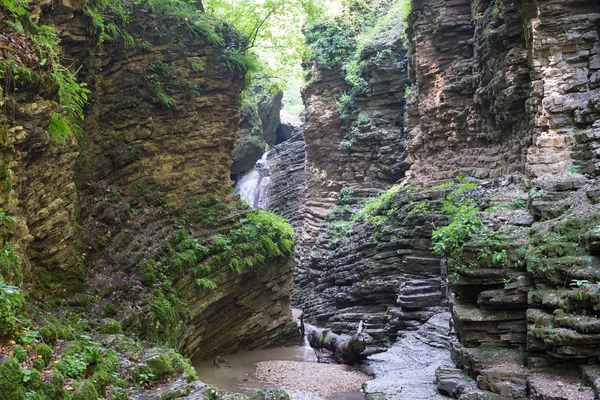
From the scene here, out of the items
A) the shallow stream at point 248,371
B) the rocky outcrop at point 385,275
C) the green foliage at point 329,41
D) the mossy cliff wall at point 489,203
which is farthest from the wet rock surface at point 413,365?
the green foliage at point 329,41

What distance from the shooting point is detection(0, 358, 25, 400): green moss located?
14.5ft

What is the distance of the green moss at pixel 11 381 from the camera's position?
443 centimetres

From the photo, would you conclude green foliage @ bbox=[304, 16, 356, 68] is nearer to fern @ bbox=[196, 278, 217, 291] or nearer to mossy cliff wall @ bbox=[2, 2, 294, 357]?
mossy cliff wall @ bbox=[2, 2, 294, 357]

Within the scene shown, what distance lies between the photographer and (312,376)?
1341 centimetres

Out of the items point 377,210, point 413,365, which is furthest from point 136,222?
point 377,210

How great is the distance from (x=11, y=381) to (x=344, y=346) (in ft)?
39.4

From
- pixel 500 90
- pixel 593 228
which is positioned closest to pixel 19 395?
pixel 593 228

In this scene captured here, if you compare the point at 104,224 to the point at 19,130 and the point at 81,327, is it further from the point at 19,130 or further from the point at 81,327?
the point at 19,130

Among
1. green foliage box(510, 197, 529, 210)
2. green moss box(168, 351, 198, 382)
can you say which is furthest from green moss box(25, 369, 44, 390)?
green foliage box(510, 197, 529, 210)

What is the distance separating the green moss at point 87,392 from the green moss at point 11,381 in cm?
Answer: 92

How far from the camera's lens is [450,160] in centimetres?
2044

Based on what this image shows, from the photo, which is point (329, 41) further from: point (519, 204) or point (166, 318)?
point (166, 318)

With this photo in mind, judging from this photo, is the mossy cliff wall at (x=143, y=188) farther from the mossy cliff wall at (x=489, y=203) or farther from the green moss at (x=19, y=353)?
the mossy cliff wall at (x=489, y=203)

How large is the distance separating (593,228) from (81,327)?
30.9 ft
